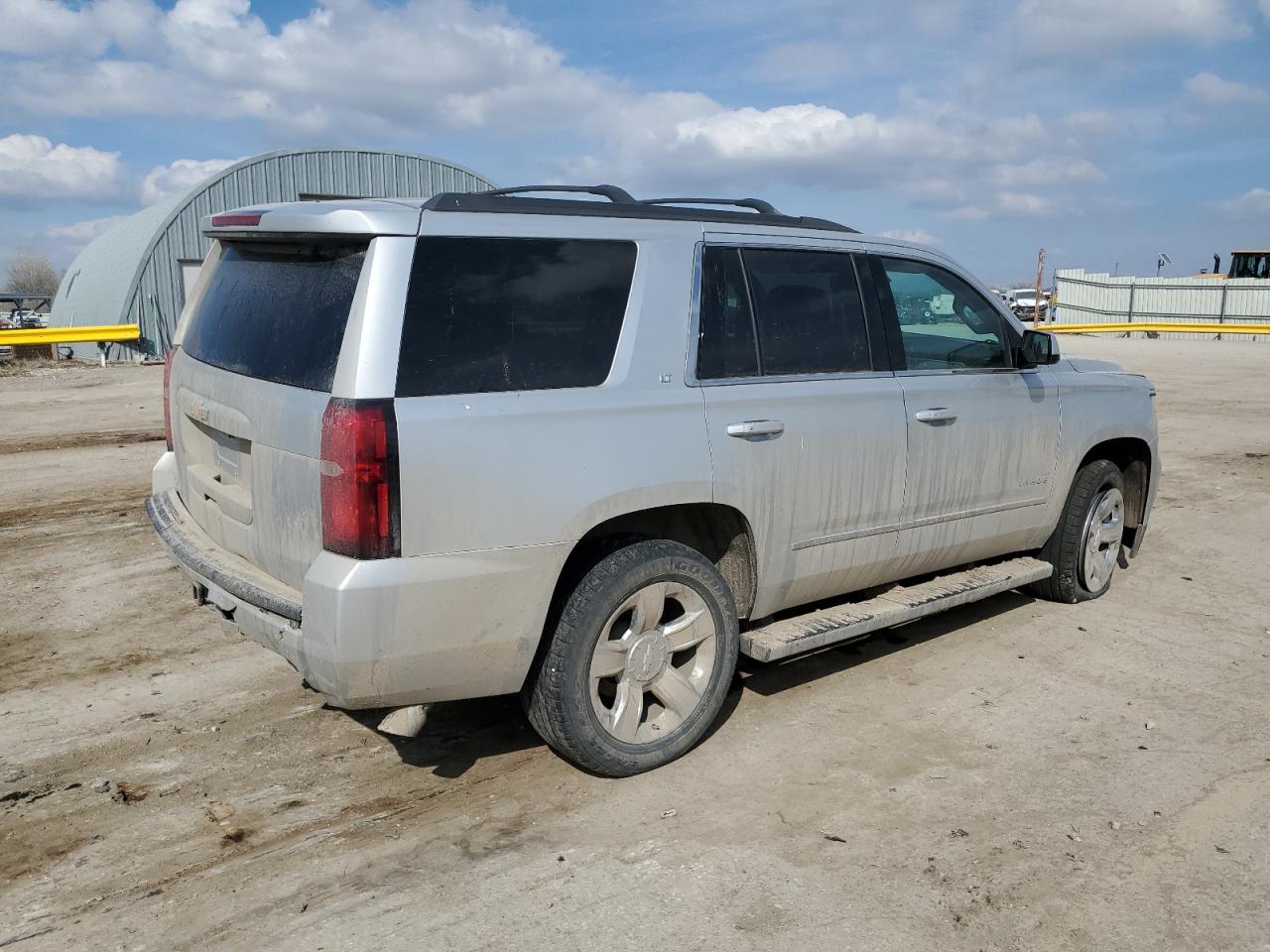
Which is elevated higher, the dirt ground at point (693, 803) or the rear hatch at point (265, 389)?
the rear hatch at point (265, 389)

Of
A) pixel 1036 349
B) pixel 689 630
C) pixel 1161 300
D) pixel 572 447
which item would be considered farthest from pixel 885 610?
pixel 1161 300

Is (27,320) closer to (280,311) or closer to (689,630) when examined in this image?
(280,311)

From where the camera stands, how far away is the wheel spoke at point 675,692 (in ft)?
13.1

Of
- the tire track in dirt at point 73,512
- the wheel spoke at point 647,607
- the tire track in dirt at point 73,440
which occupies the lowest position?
the tire track in dirt at point 73,512

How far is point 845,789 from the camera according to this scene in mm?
3857

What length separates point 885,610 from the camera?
4691mm

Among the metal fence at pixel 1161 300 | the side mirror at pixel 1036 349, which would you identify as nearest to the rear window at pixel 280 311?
the side mirror at pixel 1036 349

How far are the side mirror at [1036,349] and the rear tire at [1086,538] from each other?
878mm

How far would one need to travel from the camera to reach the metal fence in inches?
1457

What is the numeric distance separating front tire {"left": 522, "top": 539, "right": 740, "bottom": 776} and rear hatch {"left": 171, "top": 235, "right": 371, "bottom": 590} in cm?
93

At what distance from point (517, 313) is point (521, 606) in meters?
0.97

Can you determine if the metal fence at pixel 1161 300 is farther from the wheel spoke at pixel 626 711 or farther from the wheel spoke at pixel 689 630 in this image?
the wheel spoke at pixel 626 711

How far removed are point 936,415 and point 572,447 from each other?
6.44ft

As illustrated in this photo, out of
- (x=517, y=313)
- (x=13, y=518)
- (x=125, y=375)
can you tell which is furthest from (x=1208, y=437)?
(x=125, y=375)
